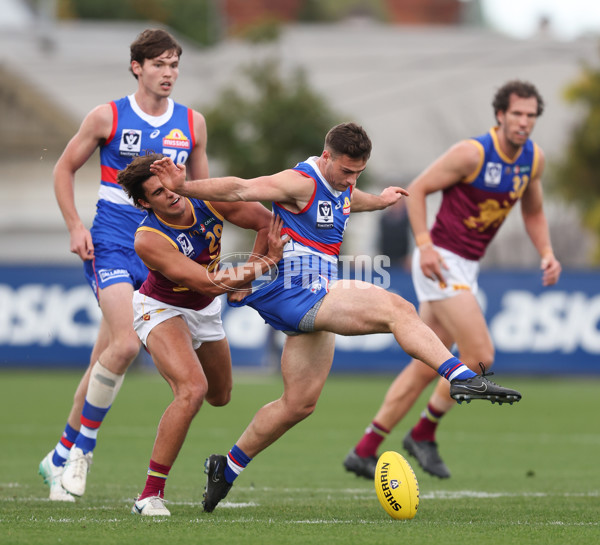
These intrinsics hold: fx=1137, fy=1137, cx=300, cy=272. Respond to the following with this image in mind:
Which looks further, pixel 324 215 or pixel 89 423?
pixel 89 423

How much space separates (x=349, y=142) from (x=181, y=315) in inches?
58.0

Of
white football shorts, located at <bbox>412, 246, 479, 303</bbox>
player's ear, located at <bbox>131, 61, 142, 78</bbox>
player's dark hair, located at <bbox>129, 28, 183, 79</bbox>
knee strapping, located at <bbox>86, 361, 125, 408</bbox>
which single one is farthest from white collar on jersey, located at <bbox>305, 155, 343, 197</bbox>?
white football shorts, located at <bbox>412, 246, 479, 303</bbox>

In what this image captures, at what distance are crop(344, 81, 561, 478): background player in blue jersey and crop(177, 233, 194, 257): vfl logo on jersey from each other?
7.37 ft

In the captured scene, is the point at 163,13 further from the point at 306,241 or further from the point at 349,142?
the point at 349,142

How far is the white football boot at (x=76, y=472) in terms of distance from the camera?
721cm

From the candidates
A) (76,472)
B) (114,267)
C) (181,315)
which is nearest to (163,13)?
(114,267)

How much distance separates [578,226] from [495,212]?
22703 millimetres

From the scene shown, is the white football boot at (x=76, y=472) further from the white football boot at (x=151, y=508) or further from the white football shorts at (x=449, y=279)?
the white football shorts at (x=449, y=279)

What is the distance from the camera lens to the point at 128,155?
759 cm

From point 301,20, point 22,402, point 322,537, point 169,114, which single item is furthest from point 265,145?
point 301,20

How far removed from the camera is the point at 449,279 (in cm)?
870

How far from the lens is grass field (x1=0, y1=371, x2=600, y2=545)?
→ 5.79m

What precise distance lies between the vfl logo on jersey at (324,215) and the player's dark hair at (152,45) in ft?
5.49

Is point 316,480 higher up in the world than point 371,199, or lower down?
lower down
